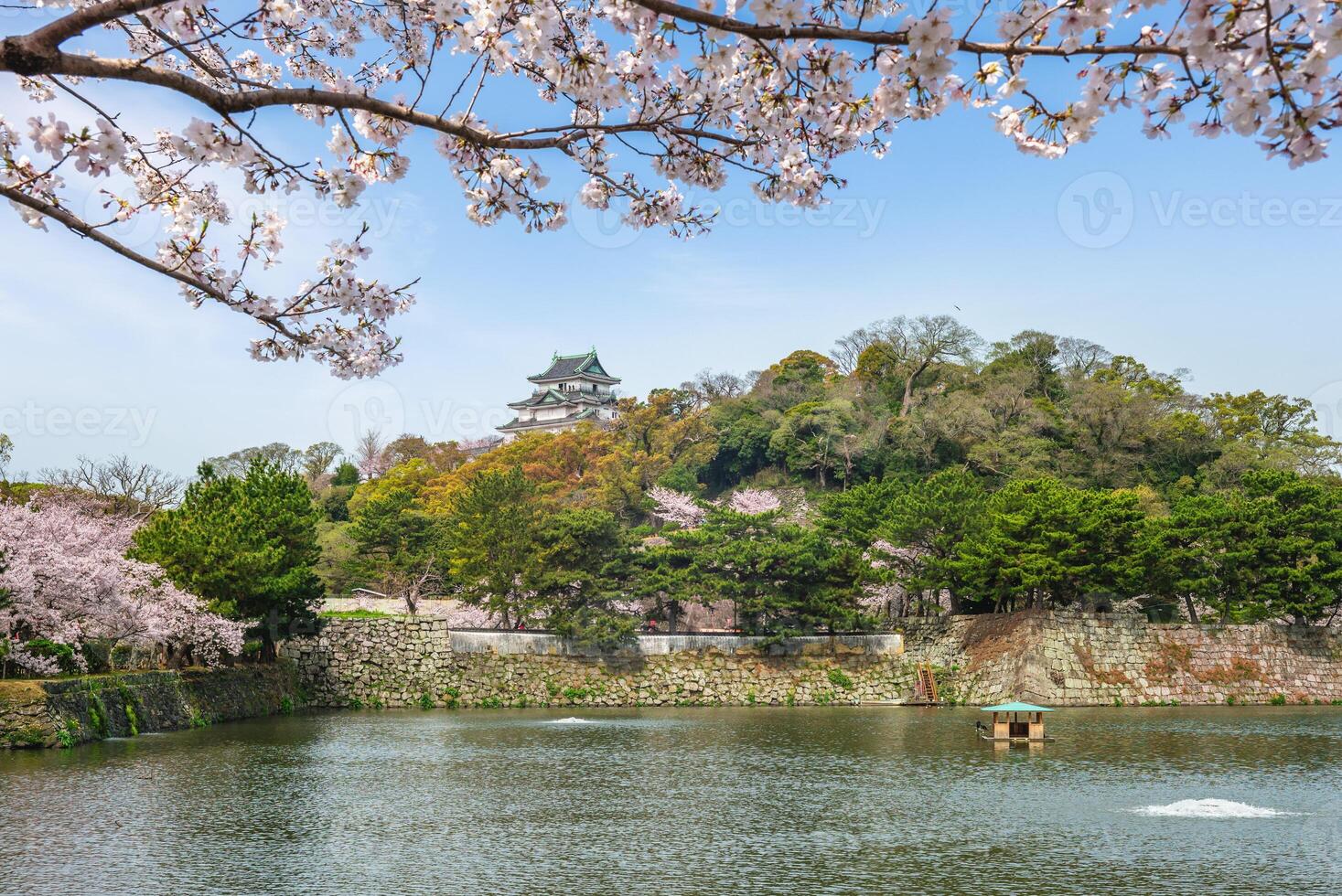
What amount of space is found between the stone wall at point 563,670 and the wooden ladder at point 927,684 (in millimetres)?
507

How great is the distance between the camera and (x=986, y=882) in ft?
35.4

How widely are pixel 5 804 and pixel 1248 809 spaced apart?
56.3 feet

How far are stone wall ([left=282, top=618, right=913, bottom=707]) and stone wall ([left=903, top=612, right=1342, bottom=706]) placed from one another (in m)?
2.87

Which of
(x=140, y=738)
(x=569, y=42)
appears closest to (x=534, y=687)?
(x=140, y=738)

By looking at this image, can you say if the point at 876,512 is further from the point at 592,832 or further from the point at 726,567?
the point at 592,832

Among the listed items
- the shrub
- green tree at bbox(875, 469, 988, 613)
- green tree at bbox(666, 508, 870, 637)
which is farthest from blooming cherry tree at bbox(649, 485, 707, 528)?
the shrub

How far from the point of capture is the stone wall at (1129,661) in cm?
3422

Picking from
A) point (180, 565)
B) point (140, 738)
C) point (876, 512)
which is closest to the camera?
point (140, 738)

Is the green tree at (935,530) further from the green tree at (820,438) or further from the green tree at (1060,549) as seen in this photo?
the green tree at (820,438)

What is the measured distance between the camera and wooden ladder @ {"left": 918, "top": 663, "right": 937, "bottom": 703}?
→ 35.9 m

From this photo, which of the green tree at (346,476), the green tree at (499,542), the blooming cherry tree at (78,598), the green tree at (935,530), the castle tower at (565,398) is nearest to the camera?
the blooming cherry tree at (78,598)

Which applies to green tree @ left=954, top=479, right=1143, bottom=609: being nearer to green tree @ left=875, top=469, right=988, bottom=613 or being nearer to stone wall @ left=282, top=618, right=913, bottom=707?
green tree @ left=875, top=469, right=988, bottom=613

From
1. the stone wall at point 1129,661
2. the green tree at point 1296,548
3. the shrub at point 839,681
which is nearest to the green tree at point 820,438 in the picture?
the stone wall at point 1129,661

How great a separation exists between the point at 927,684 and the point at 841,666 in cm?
296
